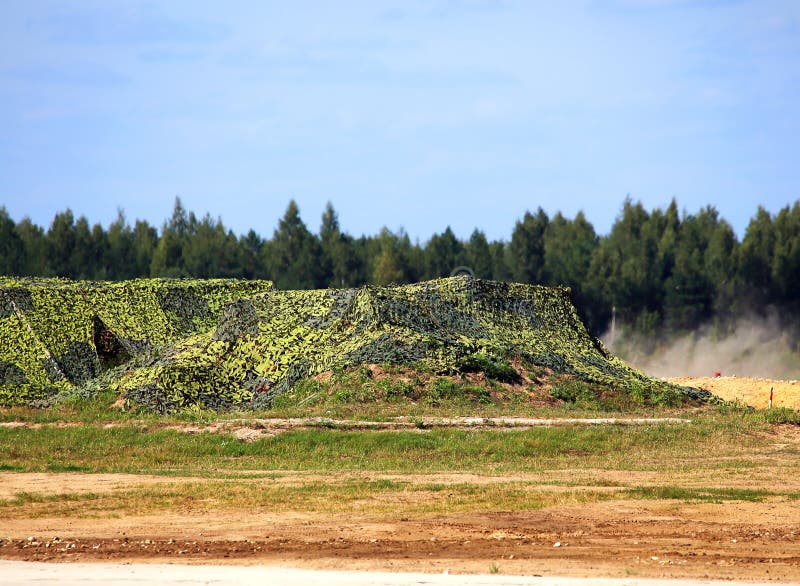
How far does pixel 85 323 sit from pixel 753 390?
22.4m

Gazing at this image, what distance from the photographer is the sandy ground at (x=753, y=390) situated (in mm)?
36422

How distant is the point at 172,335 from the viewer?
37.3 metres

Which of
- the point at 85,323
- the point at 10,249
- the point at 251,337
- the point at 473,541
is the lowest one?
the point at 473,541

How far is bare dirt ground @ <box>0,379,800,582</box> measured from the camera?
13.6 meters

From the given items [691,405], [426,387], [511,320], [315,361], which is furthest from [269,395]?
[691,405]

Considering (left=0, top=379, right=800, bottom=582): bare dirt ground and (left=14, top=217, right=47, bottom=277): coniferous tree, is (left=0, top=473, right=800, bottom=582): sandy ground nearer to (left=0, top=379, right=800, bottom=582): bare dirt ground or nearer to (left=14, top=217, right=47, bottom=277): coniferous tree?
(left=0, top=379, right=800, bottom=582): bare dirt ground

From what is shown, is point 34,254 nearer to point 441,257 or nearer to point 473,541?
point 441,257

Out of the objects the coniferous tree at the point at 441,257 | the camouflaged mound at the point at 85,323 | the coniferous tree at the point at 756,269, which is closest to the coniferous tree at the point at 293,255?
the coniferous tree at the point at 441,257

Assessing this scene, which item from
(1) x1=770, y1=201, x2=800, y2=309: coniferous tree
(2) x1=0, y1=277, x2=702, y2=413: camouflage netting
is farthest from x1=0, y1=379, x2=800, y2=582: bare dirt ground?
(1) x1=770, y1=201, x2=800, y2=309: coniferous tree

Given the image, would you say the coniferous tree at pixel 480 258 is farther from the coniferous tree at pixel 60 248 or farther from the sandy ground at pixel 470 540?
the sandy ground at pixel 470 540

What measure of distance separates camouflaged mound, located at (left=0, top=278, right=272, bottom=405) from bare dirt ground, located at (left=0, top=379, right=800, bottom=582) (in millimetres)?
16858

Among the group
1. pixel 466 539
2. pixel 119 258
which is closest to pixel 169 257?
pixel 119 258

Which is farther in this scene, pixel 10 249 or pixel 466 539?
pixel 10 249

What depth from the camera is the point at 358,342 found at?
3288 cm
